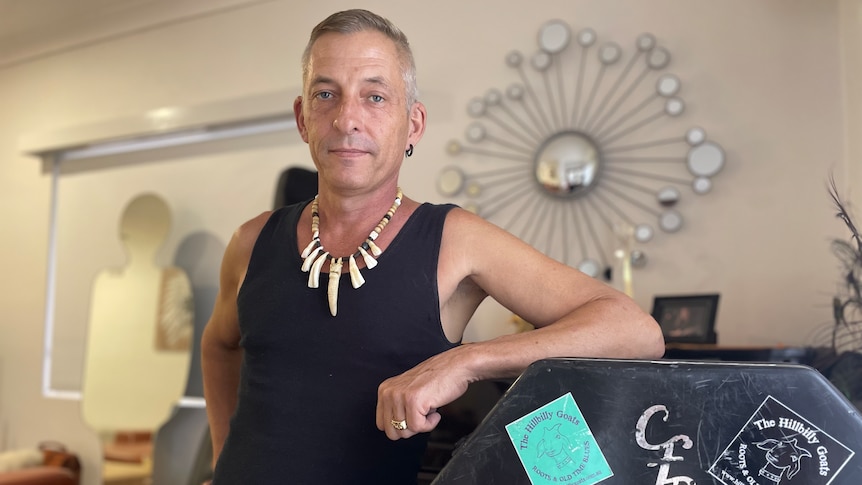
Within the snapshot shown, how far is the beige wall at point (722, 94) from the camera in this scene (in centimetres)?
272

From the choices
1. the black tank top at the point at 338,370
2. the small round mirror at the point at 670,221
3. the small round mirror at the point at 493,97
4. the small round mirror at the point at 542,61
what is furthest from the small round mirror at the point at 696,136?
the black tank top at the point at 338,370

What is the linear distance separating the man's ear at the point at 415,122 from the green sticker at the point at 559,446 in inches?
20.6

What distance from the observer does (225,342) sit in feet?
4.50

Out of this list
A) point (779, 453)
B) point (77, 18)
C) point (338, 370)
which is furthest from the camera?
point (77, 18)

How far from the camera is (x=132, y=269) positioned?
4.16 metres

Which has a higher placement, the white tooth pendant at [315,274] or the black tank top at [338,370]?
the white tooth pendant at [315,274]

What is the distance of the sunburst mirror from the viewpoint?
9.72 feet

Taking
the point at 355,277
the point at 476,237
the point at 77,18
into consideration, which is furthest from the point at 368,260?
the point at 77,18

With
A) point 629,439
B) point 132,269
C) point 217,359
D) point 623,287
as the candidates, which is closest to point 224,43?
point 132,269

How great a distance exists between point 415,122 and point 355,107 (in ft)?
0.49

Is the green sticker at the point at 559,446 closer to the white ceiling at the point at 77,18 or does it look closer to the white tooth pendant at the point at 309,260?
the white tooth pendant at the point at 309,260

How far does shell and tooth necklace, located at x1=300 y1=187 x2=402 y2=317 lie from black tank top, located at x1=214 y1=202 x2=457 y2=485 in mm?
11

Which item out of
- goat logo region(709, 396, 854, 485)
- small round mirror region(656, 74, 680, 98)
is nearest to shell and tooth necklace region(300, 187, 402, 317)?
goat logo region(709, 396, 854, 485)

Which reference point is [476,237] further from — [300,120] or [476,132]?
[476,132]
